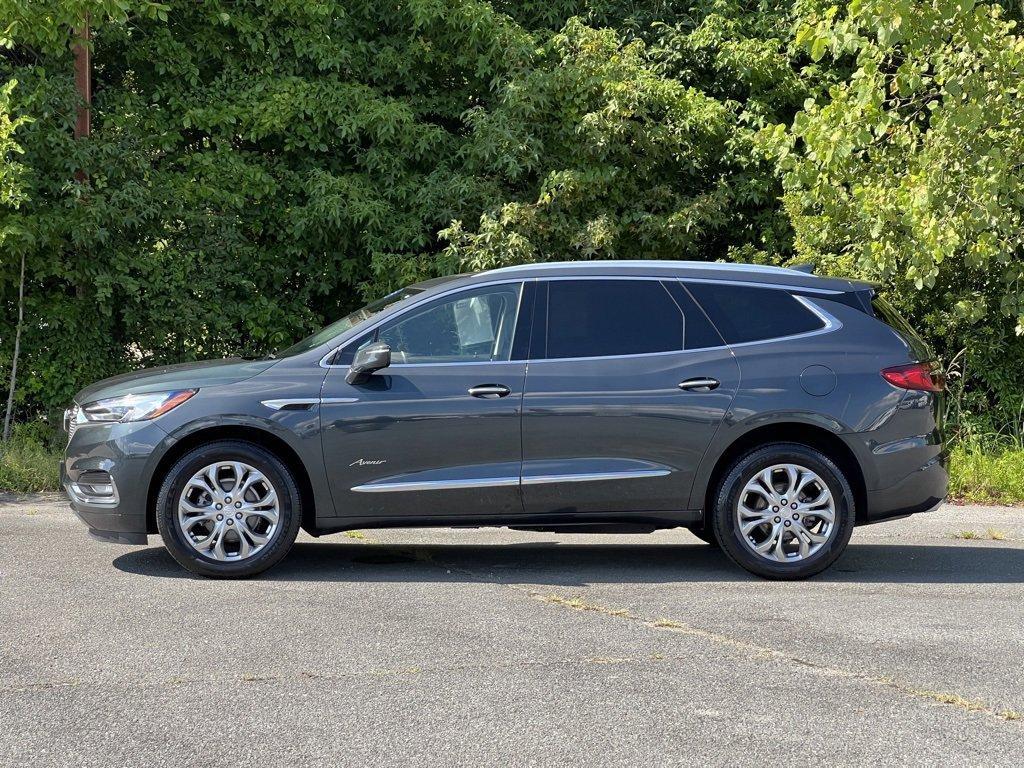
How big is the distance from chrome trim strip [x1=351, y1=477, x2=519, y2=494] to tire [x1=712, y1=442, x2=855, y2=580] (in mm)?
1317

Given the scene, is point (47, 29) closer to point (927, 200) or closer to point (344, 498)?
point (344, 498)

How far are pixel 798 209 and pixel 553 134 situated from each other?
2681 mm

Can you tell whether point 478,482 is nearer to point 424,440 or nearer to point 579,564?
point 424,440

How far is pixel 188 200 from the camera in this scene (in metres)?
13.7

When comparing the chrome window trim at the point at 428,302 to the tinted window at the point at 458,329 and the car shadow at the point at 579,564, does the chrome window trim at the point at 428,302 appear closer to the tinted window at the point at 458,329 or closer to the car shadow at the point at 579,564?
the tinted window at the point at 458,329

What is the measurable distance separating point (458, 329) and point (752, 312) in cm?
173

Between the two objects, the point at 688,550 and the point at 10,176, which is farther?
the point at 10,176

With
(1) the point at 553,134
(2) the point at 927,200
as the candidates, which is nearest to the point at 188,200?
(1) the point at 553,134

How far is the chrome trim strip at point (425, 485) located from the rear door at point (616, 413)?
203 millimetres

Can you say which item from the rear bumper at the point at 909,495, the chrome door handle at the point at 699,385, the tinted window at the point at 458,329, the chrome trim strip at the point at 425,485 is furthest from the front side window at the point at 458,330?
the rear bumper at the point at 909,495

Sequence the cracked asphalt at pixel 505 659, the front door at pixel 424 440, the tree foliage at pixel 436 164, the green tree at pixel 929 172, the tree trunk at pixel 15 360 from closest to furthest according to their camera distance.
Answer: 1. the cracked asphalt at pixel 505 659
2. the front door at pixel 424 440
3. the green tree at pixel 929 172
4. the tree foliage at pixel 436 164
5. the tree trunk at pixel 15 360

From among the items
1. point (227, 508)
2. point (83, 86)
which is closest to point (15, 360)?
point (83, 86)

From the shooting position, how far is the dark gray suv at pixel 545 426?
7648 mm

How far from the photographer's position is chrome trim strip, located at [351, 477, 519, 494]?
302 inches
